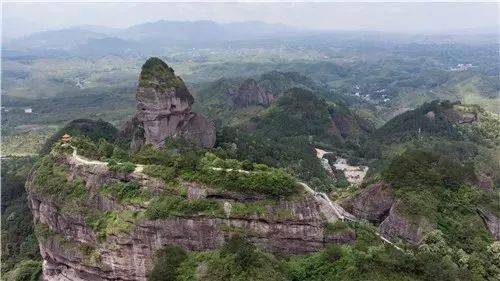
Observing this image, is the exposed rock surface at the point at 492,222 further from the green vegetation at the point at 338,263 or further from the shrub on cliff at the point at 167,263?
the shrub on cliff at the point at 167,263

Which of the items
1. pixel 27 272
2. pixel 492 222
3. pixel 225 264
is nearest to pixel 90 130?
pixel 27 272

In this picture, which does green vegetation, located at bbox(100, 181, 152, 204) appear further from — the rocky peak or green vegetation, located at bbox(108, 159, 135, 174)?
the rocky peak

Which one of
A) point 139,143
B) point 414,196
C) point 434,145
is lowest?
point 434,145

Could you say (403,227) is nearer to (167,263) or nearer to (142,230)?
(167,263)

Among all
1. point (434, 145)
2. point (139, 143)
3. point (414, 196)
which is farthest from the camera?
point (434, 145)

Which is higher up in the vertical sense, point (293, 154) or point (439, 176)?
point (439, 176)

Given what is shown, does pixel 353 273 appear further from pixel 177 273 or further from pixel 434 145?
pixel 434 145

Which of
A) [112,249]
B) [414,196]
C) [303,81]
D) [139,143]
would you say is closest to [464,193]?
[414,196]
